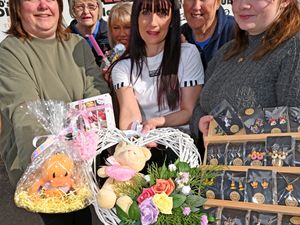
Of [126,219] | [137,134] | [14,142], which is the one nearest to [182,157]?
[137,134]

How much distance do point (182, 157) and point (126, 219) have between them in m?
0.34

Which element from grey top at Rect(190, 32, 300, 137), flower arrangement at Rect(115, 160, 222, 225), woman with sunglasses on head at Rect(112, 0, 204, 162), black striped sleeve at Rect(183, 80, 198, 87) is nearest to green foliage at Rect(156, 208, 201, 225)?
flower arrangement at Rect(115, 160, 222, 225)

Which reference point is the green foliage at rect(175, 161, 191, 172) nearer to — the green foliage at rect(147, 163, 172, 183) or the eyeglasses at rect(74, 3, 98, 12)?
the green foliage at rect(147, 163, 172, 183)

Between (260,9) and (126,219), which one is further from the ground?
(260,9)

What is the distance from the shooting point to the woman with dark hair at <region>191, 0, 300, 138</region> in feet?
5.08

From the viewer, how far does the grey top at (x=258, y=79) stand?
1.53 m

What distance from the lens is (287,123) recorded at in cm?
146

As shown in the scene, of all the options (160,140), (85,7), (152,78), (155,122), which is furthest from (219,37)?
(85,7)

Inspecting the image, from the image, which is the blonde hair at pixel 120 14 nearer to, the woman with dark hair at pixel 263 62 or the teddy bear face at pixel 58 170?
the woman with dark hair at pixel 263 62

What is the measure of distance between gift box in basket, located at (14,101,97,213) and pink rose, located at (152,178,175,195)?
290 mm

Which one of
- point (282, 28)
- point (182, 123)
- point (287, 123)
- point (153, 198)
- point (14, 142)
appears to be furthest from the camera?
point (182, 123)

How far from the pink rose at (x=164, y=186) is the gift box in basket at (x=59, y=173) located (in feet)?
0.95

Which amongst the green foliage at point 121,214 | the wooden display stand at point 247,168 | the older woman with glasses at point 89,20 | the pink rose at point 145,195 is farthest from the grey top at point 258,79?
the older woman with glasses at point 89,20

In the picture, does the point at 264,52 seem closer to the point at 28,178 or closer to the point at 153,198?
the point at 153,198
